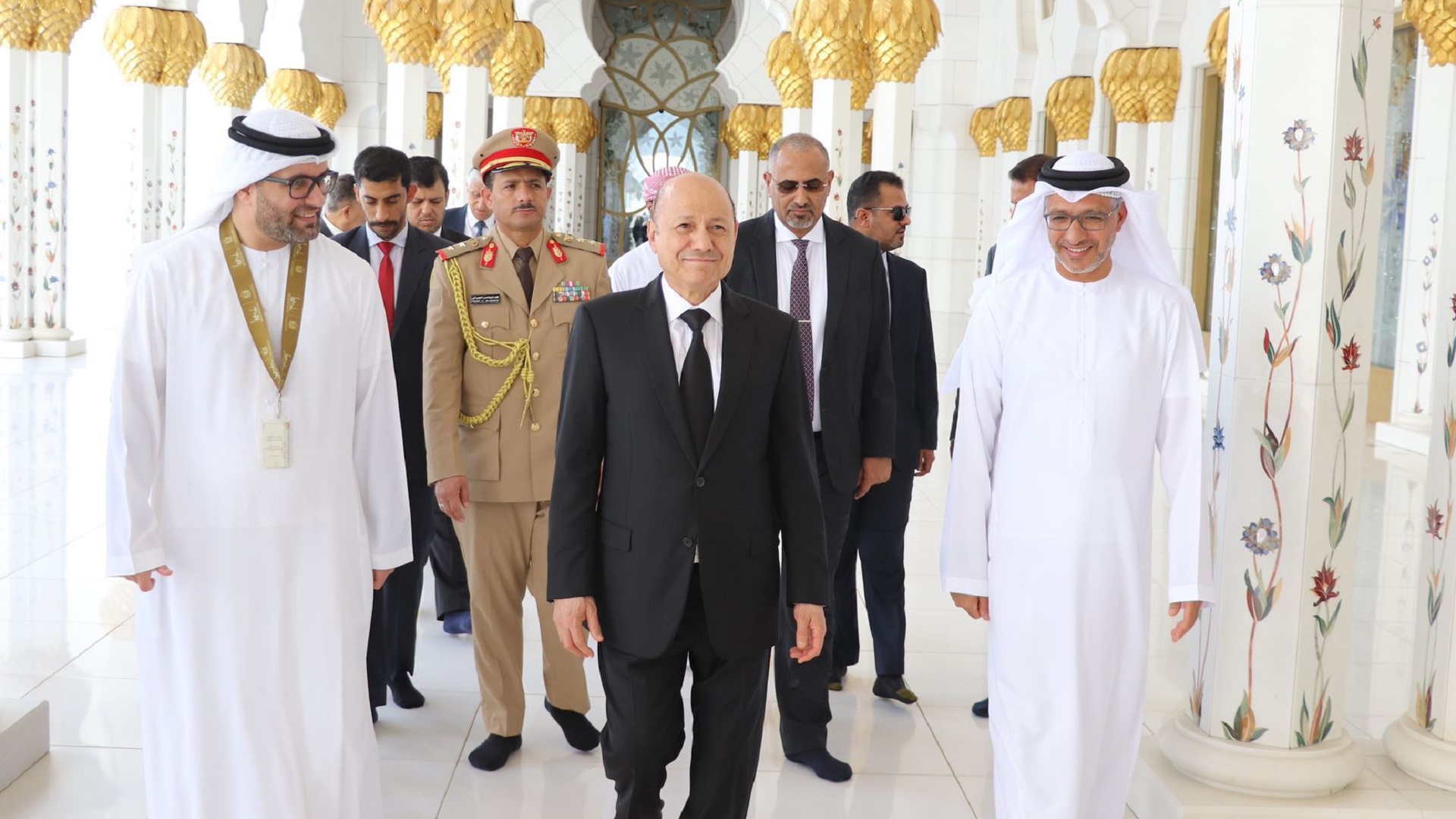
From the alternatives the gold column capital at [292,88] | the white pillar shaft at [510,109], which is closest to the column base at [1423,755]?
Result: the white pillar shaft at [510,109]

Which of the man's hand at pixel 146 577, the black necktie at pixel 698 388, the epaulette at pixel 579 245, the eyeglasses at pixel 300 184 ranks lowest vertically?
the man's hand at pixel 146 577

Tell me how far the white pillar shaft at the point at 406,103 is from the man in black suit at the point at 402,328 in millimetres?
4987

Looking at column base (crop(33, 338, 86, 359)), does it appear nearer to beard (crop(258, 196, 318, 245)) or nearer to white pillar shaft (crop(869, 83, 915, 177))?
white pillar shaft (crop(869, 83, 915, 177))

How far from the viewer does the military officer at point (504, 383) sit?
3.24 metres

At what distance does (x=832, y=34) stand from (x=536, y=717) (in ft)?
20.9

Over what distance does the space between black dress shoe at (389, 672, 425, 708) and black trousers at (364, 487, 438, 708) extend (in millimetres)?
17

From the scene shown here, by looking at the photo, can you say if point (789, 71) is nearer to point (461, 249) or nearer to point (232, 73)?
point (232, 73)

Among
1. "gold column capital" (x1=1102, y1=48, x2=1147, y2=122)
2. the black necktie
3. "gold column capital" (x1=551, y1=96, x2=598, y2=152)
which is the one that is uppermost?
"gold column capital" (x1=551, y1=96, x2=598, y2=152)

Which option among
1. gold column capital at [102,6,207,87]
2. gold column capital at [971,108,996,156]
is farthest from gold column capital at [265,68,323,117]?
gold column capital at [971,108,996,156]

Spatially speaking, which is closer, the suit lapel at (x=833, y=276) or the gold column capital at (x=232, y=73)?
the suit lapel at (x=833, y=276)

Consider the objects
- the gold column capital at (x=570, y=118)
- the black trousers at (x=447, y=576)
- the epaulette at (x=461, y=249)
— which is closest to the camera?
the epaulette at (x=461, y=249)

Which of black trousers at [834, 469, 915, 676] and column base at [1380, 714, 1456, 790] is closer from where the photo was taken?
column base at [1380, 714, 1456, 790]

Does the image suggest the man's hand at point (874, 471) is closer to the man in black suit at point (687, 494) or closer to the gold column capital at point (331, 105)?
the man in black suit at point (687, 494)

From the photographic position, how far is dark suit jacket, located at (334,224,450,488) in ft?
11.6
